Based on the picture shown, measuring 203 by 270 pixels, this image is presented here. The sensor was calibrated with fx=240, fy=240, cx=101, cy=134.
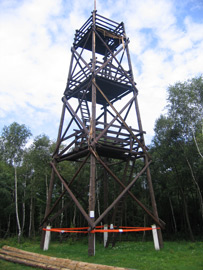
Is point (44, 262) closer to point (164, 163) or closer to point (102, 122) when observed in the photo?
point (102, 122)

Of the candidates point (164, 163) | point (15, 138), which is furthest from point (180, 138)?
point (15, 138)

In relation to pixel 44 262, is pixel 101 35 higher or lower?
higher

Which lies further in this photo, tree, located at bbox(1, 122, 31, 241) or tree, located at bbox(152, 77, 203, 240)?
tree, located at bbox(1, 122, 31, 241)

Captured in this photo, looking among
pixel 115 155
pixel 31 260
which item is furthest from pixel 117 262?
pixel 115 155

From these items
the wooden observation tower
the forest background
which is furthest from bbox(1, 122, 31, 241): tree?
the wooden observation tower

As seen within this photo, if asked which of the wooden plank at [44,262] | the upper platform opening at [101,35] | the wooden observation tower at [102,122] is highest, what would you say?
the upper platform opening at [101,35]

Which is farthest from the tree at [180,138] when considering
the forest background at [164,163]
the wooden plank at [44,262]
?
the wooden plank at [44,262]

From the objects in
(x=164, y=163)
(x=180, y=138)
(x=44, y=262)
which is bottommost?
(x=44, y=262)

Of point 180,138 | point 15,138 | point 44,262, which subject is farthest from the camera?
point 15,138

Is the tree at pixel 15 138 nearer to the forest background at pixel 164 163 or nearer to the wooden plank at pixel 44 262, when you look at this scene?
the forest background at pixel 164 163

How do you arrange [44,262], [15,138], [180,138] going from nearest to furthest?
1. [44,262]
2. [180,138]
3. [15,138]

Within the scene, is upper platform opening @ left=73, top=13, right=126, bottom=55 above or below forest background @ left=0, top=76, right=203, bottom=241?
above

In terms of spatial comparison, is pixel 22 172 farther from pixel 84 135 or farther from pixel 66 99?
pixel 84 135

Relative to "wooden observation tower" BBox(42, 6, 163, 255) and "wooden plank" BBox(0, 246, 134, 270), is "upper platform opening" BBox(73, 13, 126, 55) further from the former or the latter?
"wooden plank" BBox(0, 246, 134, 270)
